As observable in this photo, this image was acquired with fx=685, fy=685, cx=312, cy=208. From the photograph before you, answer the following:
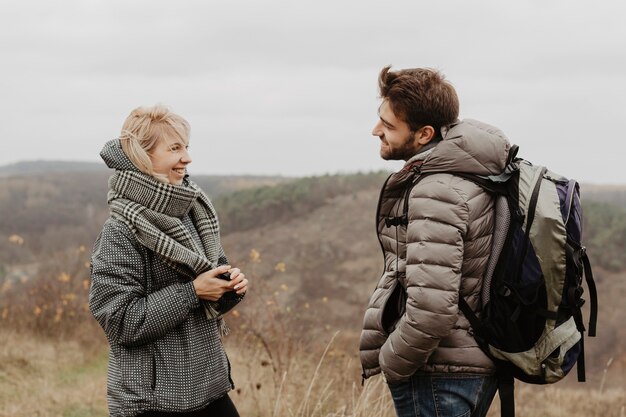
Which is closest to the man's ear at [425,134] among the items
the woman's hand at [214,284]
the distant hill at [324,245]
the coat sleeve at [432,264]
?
the coat sleeve at [432,264]

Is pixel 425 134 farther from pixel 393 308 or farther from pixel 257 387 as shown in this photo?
pixel 257 387

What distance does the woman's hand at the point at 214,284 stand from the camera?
2307mm

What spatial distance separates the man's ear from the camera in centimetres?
232

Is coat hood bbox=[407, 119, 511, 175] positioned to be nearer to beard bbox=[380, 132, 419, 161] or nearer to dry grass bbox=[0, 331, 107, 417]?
beard bbox=[380, 132, 419, 161]

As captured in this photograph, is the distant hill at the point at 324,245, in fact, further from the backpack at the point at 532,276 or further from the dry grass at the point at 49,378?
the backpack at the point at 532,276

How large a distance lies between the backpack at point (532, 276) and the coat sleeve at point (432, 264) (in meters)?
0.12

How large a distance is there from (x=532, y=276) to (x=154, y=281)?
1.25m

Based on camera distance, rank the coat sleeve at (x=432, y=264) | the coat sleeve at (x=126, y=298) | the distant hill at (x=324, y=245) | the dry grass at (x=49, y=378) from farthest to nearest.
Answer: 1. the distant hill at (x=324, y=245)
2. the dry grass at (x=49, y=378)
3. the coat sleeve at (x=126, y=298)
4. the coat sleeve at (x=432, y=264)

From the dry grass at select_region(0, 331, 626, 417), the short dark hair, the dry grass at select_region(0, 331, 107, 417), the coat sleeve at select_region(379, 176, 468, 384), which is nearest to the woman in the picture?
the coat sleeve at select_region(379, 176, 468, 384)

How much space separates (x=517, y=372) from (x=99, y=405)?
4.37 m

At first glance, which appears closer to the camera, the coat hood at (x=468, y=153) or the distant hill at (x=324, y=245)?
the coat hood at (x=468, y=153)

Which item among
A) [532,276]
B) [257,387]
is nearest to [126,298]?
[532,276]

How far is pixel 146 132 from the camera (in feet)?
7.50

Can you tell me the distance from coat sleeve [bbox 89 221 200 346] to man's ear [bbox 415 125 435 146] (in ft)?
3.09
